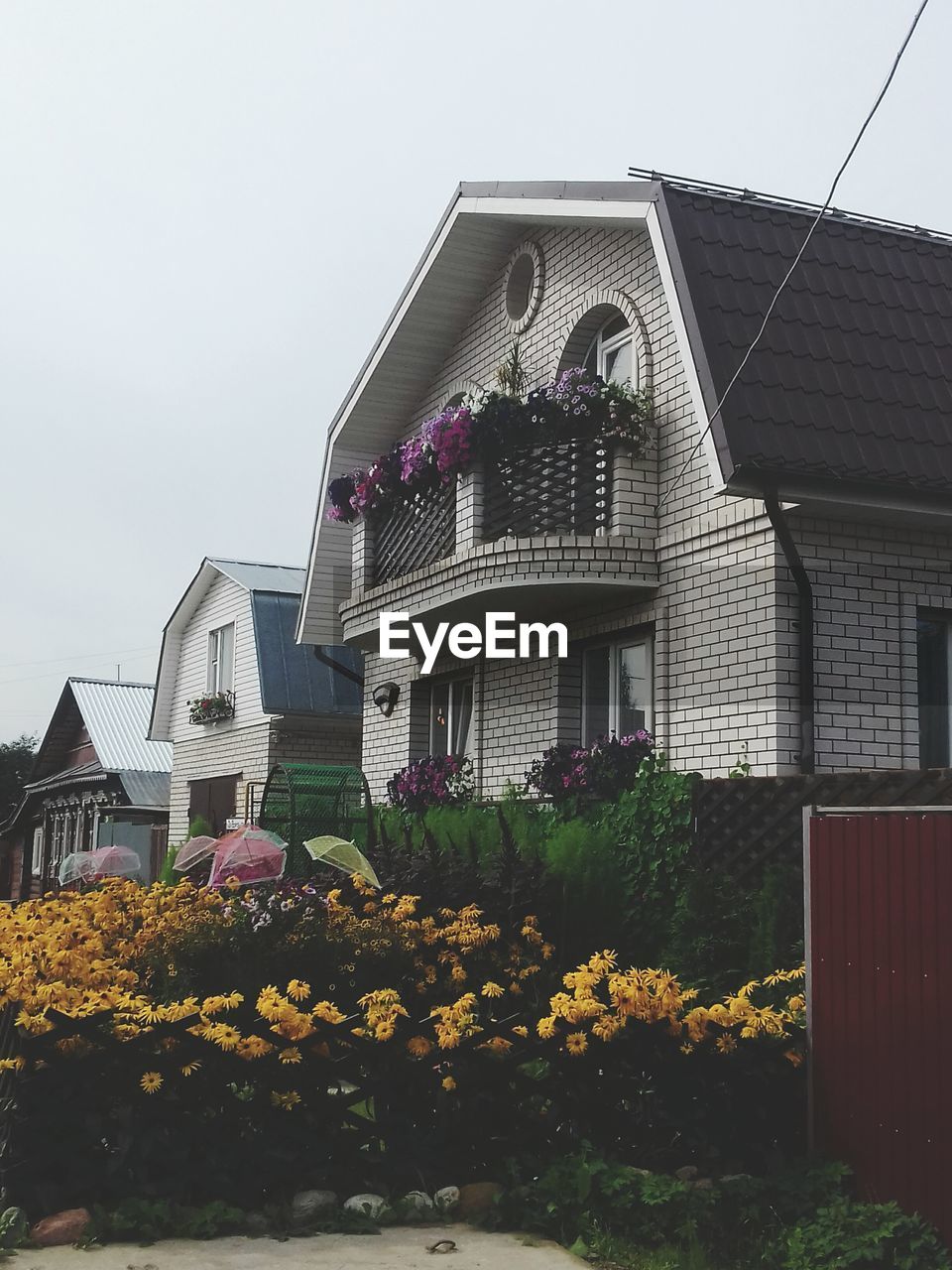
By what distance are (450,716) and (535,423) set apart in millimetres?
4403

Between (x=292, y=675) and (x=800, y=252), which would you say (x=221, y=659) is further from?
(x=800, y=252)

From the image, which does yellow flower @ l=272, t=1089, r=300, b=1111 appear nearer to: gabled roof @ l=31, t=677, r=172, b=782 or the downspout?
the downspout

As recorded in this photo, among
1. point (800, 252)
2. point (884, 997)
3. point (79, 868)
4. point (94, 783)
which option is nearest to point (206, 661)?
point (94, 783)

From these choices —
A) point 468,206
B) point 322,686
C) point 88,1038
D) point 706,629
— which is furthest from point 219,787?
point 88,1038

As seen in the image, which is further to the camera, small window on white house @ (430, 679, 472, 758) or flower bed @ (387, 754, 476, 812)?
small window on white house @ (430, 679, 472, 758)

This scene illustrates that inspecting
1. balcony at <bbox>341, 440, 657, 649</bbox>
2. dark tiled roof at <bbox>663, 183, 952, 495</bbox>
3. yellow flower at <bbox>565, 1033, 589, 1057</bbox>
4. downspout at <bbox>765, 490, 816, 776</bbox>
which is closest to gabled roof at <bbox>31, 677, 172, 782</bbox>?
balcony at <bbox>341, 440, 657, 649</bbox>

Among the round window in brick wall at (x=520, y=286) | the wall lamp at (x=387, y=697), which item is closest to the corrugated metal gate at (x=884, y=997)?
the round window in brick wall at (x=520, y=286)

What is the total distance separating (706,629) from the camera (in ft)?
38.7

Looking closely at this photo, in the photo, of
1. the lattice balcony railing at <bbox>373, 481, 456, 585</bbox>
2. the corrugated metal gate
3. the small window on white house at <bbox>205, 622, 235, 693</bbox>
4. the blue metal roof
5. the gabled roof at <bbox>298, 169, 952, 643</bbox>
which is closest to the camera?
the corrugated metal gate

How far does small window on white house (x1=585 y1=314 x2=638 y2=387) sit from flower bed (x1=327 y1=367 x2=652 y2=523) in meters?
0.87

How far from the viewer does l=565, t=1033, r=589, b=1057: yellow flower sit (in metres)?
6.76

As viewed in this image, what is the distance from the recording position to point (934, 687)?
11.8m

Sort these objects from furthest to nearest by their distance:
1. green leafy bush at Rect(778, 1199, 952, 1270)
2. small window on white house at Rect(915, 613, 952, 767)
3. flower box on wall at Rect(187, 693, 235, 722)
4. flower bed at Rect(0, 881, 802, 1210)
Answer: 1. flower box on wall at Rect(187, 693, 235, 722)
2. small window on white house at Rect(915, 613, 952, 767)
3. flower bed at Rect(0, 881, 802, 1210)
4. green leafy bush at Rect(778, 1199, 952, 1270)

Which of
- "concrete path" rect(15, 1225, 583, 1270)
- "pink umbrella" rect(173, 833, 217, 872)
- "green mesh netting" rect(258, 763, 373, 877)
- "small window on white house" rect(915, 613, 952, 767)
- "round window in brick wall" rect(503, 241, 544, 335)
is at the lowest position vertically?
"concrete path" rect(15, 1225, 583, 1270)
